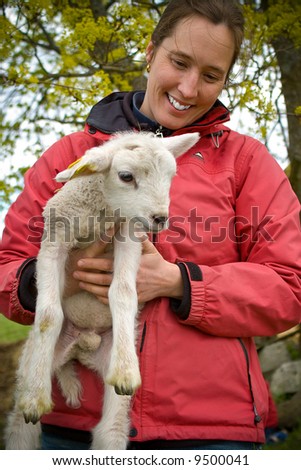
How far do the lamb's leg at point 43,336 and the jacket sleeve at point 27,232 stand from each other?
4.2 inches

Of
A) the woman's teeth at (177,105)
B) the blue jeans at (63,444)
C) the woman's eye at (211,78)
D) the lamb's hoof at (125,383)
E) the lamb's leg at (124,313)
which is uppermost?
the woman's eye at (211,78)

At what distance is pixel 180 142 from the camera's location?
2.98 metres

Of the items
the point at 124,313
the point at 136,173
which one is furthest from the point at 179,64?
the point at 124,313

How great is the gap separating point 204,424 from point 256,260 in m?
0.78

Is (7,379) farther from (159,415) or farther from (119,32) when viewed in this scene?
(159,415)

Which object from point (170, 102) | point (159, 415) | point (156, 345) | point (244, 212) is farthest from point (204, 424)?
point (170, 102)

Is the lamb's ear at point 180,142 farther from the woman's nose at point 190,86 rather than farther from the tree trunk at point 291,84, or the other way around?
the tree trunk at point 291,84

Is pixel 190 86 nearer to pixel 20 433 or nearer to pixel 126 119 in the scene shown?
pixel 126 119

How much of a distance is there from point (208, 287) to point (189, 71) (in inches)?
42.9

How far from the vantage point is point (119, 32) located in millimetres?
5066

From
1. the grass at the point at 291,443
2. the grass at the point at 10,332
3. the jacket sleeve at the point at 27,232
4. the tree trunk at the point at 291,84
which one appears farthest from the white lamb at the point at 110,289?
the grass at the point at 10,332

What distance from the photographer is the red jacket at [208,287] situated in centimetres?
272

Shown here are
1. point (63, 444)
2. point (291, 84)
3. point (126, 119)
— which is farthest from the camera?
point (291, 84)

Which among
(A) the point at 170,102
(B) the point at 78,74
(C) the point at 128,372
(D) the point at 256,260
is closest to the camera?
(C) the point at 128,372
